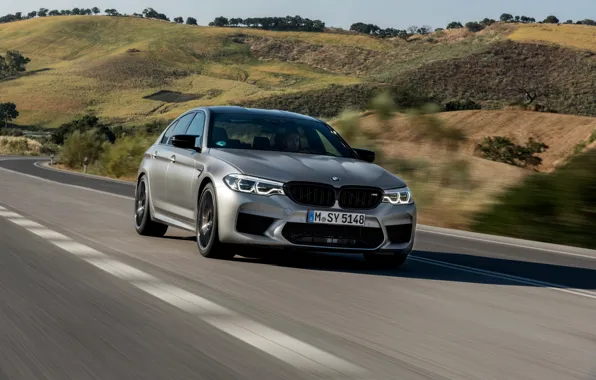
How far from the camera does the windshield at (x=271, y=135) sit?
12.3 metres

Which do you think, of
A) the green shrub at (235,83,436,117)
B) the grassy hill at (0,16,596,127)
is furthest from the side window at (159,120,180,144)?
the green shrub at (235,83,436,117)

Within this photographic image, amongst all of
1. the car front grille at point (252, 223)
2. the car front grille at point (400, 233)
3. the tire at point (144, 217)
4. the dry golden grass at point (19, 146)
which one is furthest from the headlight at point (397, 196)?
the dry golden grass at point (19, 146)

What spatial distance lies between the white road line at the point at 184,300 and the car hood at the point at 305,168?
2135mm

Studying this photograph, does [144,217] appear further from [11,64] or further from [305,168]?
[11,64]

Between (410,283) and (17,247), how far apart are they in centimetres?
429

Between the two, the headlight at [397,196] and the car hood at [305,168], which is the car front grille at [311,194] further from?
the headlight at [397,196]

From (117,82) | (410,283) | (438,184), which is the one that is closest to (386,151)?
(438,184)

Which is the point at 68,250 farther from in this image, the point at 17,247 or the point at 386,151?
the point at 386,151

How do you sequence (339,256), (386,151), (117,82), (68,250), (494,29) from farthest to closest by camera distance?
(117,82), (494,29), (386,151), (339,256), (68,250)

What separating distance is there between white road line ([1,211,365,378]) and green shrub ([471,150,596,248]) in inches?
381

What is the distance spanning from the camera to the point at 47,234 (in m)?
13.8

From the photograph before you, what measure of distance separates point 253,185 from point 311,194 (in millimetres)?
553

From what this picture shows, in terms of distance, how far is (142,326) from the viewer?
24.1 feet


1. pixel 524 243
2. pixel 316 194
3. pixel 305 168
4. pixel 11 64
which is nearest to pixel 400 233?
pixel 316 194
